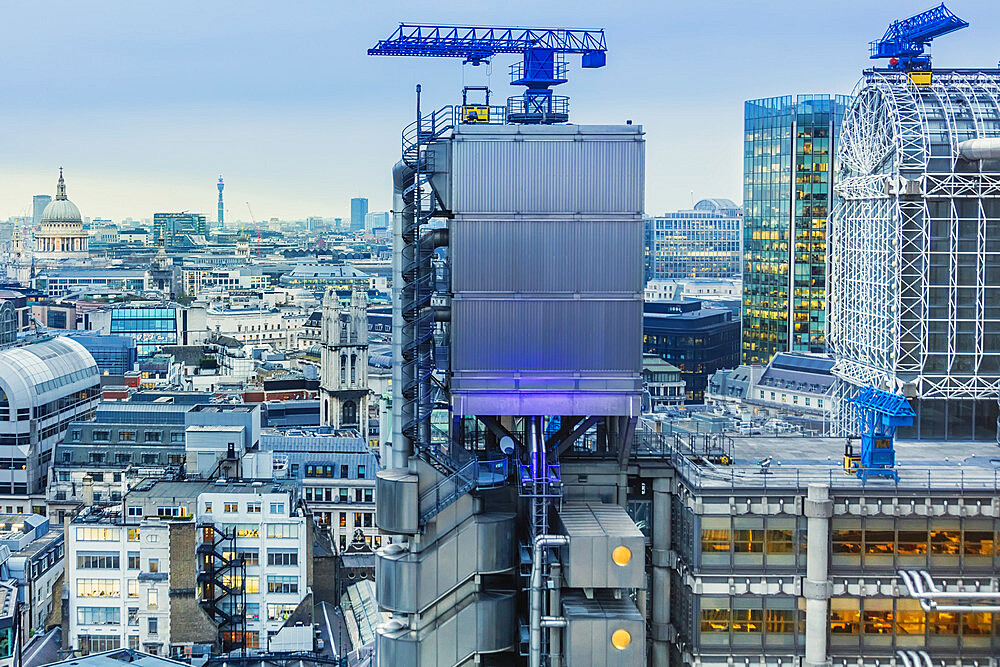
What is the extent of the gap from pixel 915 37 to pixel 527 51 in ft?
133

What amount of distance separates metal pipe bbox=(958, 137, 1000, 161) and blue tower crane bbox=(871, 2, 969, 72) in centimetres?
1870

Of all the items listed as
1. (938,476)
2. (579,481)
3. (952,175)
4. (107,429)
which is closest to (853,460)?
(938,476)

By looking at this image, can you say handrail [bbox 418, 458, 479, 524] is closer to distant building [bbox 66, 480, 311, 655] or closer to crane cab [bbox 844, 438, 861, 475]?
crane cab [bbox 844, 438, 861, 475]

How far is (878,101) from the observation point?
2842 inches

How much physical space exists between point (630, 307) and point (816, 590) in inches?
412

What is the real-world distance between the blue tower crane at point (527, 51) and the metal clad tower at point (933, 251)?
21.0m

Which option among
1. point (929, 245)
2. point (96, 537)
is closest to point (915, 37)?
point (929, 245)

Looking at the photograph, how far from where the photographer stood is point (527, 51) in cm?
4706

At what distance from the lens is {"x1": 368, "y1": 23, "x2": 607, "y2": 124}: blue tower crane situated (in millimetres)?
46125

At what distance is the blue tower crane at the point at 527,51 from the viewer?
46125 mm

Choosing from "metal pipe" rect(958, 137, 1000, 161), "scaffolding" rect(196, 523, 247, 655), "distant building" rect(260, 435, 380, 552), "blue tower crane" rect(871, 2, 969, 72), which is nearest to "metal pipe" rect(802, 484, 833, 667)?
"metal pipe" rect(958, 137, 1000, 161)

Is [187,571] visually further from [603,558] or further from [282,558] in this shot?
[603,558]

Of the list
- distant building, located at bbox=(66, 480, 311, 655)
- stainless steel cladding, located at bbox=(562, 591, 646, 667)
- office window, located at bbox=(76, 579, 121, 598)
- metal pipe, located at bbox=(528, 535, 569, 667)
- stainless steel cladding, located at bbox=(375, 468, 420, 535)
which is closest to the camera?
stainless steel cladding, located at bbox=(562, 591, 646, 667)

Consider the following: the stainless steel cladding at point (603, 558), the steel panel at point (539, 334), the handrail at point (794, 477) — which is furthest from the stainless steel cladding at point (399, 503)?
the handrail at point (794, 477)
